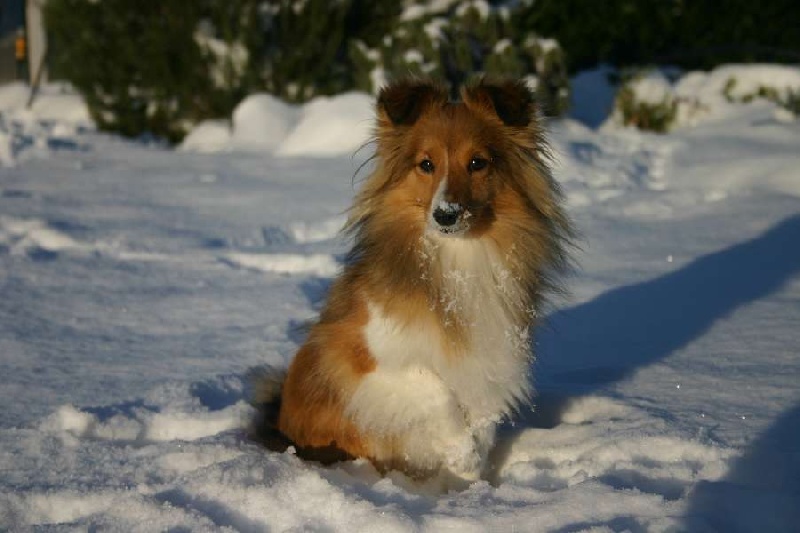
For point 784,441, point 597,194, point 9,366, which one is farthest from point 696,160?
Result: point 9,366

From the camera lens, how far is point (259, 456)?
3518mm

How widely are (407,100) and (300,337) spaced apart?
184 cm

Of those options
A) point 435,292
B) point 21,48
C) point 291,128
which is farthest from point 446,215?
point 21,48

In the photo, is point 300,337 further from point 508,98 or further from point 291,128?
point 291,128

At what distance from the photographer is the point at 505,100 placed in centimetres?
376

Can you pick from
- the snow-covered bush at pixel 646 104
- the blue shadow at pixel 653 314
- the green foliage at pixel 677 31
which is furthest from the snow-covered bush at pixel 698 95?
the blue shadow at pixel 653 314

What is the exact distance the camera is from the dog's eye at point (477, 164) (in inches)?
146

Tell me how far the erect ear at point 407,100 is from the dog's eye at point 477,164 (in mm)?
312

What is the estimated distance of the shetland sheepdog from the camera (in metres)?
3.55

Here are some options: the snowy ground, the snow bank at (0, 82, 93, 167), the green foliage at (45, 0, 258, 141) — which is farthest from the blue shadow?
the snow bank at (0, 82, 93, 167)

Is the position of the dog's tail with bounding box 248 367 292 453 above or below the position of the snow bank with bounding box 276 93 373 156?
below

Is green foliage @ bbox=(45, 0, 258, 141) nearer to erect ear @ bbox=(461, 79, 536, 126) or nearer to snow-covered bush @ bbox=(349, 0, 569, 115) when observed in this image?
snow-covered bush @ bbox=(349, 0, 569, 115)

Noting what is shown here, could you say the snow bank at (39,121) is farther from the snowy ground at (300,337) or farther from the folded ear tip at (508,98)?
the folded ear tip at (508,98)

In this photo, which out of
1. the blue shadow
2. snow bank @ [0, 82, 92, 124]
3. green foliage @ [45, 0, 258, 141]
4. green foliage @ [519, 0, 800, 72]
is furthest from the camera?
snow bank @ [0, 82, 92, 124]
